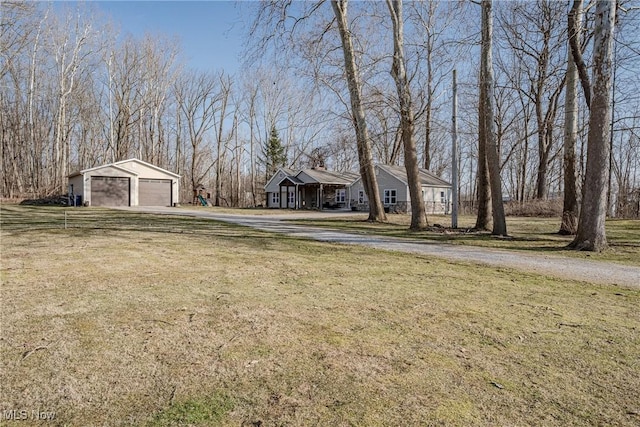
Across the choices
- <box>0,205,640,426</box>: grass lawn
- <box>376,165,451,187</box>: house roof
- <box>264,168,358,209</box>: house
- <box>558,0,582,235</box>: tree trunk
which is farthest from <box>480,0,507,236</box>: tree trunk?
<box>264,168,358,209</box>: house

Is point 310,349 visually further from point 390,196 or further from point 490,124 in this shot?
point 390,196

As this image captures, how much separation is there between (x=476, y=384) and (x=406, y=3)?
15.5 metres

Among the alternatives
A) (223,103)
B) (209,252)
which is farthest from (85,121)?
(209,252)

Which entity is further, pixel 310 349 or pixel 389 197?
pixel 389 197

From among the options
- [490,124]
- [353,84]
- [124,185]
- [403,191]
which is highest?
[353,84]

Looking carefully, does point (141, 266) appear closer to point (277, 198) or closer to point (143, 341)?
point (143, 341)

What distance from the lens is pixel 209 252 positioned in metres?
7.25

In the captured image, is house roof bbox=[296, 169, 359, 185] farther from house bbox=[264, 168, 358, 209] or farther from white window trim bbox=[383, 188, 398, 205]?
white window trim bbox=[383, 188, 398, 205]

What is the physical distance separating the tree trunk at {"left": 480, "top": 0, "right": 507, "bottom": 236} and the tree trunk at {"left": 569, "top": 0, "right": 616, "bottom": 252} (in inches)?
120

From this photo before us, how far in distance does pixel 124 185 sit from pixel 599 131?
32310mm

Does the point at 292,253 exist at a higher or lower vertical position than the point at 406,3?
lower

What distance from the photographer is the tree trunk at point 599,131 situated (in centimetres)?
837

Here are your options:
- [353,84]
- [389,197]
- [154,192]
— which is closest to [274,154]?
[154,192]

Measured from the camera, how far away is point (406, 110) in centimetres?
1385
